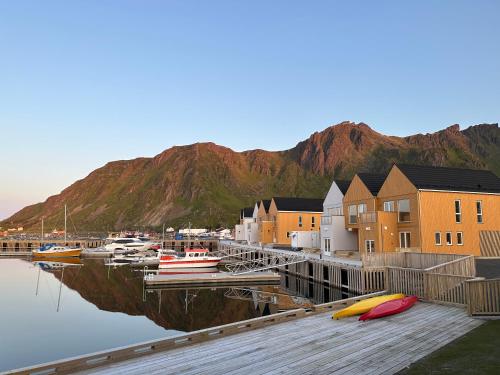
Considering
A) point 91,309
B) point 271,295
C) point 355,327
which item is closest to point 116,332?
point 91,309

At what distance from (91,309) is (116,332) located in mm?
9856

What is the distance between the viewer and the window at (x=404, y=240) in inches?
1459

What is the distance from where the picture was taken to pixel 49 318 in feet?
101

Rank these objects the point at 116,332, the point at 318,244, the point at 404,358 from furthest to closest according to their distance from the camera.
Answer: the point at 318,244 < the point at 116,332 < the point at 404,358

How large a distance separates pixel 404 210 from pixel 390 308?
22.6m

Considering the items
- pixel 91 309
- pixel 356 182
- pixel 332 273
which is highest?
pixel 356 182

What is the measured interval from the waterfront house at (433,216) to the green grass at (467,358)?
24.3 meters

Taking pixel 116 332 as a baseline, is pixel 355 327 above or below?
above

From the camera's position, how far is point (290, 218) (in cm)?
6950

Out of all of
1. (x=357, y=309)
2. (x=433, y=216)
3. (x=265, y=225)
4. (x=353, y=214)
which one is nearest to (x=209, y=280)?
(x=353, y=214)

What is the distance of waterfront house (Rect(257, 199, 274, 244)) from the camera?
2904 inches

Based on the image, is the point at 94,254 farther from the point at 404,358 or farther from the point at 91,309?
the point at 404,358

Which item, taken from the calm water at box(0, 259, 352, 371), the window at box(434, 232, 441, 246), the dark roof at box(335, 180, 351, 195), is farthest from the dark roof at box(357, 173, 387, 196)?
the calm water at box(0, 259, 352, 371)

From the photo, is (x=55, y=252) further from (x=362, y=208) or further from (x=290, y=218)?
(x=362, y=208)
